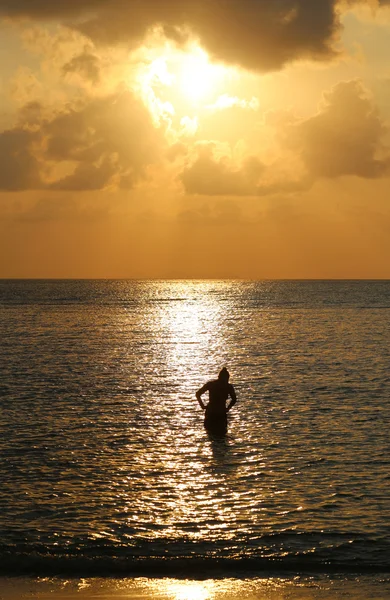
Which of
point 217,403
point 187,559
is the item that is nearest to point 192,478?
point 187,559

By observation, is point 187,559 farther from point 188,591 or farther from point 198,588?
point 188,591

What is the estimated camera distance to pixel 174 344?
77.0m

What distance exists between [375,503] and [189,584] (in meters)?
7.04

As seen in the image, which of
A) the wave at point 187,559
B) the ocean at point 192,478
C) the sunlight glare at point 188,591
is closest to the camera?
the sunlight glare at point 188,591

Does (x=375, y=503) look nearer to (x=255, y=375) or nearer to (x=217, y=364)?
(x=255, y=375)

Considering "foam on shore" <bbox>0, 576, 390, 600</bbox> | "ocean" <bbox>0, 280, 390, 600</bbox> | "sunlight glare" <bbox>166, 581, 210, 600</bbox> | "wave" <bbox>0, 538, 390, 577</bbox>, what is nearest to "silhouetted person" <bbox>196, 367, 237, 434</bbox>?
"ocean" <bbox>0, 280, 390, 600</bbox>

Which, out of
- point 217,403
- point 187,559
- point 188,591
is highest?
point 217,403

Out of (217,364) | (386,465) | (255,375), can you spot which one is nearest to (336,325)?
(217,364)

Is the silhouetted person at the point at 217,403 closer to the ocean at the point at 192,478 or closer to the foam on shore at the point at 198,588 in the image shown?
the ocean at the point at 192,478

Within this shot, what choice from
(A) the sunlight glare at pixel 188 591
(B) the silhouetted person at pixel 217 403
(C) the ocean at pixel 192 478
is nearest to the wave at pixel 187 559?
(C) the ocean at pixel 192 478

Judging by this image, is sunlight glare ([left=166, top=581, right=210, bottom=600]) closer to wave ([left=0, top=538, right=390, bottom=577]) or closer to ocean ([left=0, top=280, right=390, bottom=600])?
ocean ([left=0, top=280, right=390, bottom=600])

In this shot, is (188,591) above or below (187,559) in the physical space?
below

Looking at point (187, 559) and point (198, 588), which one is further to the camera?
point (187, 559)

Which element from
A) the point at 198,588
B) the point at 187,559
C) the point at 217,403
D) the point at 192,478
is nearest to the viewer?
the point at 198,588
